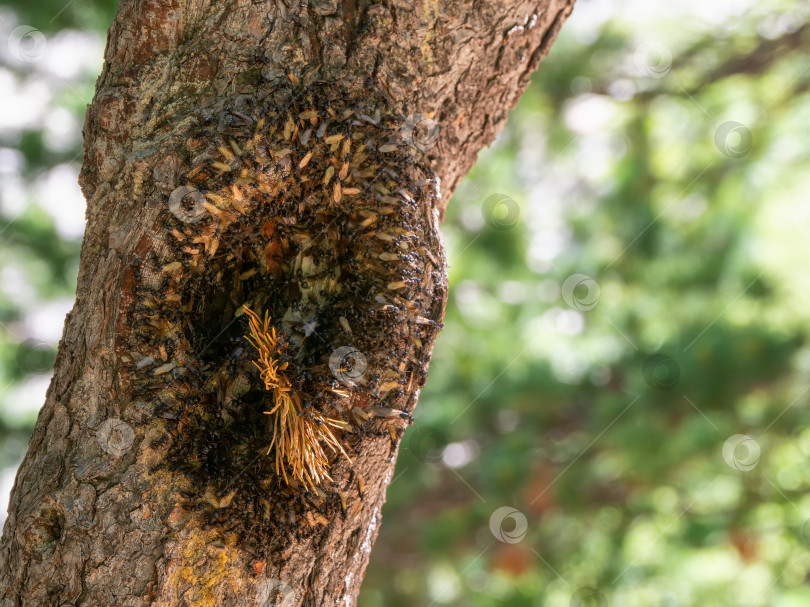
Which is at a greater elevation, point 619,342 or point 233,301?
point 619,342

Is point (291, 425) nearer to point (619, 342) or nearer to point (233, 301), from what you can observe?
point (233, 301)

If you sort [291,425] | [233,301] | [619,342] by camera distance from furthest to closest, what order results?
[619,342] < [233,301] < [291,425]

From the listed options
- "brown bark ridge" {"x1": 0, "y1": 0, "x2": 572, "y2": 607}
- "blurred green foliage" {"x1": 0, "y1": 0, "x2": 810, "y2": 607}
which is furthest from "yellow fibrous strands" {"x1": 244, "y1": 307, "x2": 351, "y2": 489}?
"blurred green foliage" {"x1": 0, "y1": 0, "x2": 810, "y2": 607}

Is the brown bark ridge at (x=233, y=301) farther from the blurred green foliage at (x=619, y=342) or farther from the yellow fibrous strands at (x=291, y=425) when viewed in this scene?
the blurred green foliage at (x=619, y=342)

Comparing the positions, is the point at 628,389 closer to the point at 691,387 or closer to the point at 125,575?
the point at 691,387

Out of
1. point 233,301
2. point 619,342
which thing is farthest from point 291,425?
point 619,342

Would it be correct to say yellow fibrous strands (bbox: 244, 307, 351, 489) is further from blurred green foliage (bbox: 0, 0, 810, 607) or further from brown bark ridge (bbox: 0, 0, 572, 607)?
blurred green foliage (bbox: 0, 0, 810, 607)

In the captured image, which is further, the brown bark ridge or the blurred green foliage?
the blurred green foliage
